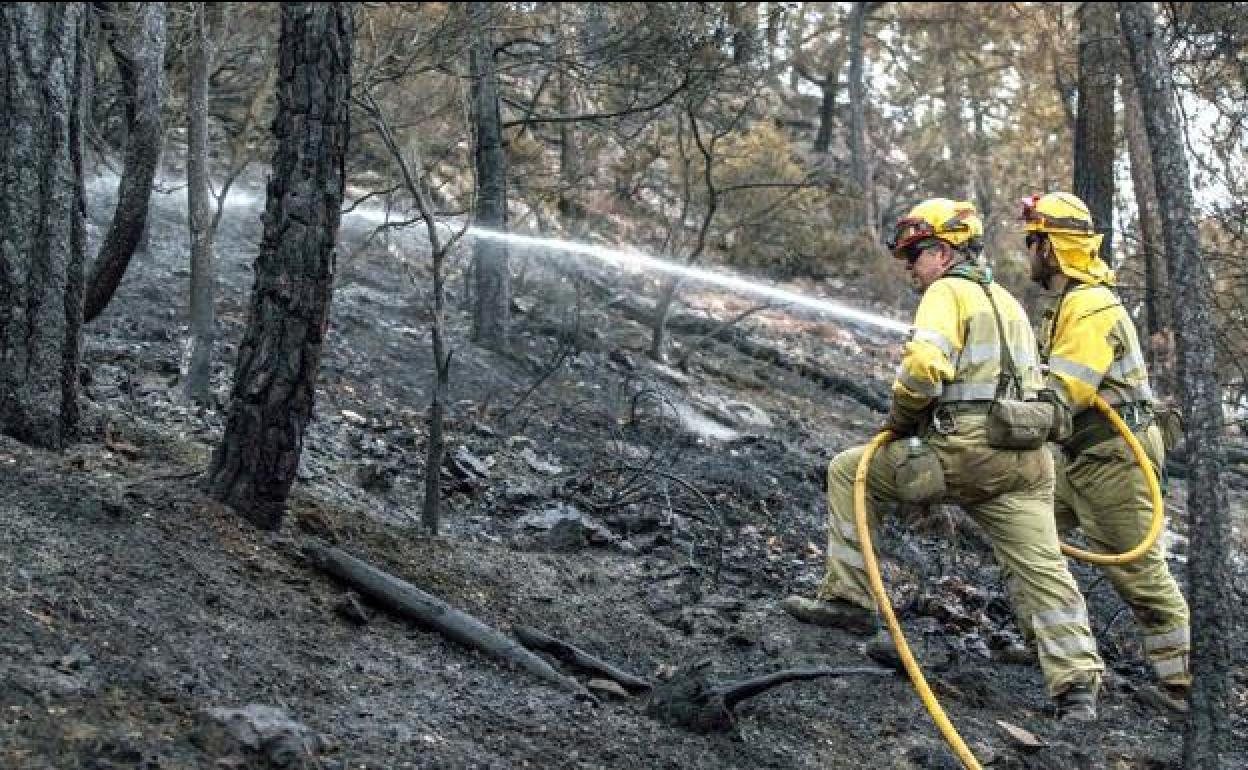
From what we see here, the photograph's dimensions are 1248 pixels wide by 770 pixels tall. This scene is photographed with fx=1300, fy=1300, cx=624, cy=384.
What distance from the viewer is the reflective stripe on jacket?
530 centimetres

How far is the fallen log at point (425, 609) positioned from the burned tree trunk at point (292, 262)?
15.9 inches

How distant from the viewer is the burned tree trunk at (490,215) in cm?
1132

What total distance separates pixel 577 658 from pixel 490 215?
281 inches

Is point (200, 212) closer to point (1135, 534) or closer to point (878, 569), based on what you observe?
point (878, 569)

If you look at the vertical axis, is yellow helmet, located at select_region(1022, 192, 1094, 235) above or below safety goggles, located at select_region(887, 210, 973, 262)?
above

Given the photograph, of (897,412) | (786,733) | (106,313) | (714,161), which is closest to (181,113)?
(106,313)

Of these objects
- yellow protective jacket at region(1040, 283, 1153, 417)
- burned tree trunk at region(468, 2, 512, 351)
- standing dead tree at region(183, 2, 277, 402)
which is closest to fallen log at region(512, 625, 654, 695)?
yellow protective jacket at region(1040, 283, 1153, 417)

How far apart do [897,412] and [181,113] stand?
247 inches

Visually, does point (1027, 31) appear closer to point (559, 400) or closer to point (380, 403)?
point (559, 400)

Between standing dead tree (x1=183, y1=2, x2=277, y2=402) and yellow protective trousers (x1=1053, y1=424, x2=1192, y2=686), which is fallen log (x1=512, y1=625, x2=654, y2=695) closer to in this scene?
yellow protective trousers (x1=1053, y1=424, x2=1192, y2=686)

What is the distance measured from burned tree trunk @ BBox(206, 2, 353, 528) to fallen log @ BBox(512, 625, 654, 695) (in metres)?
1.13

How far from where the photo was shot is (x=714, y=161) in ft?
53.2

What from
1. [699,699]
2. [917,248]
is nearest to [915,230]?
[917,248]

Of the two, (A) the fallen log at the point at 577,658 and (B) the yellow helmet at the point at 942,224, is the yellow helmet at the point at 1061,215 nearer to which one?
(B) the yellow helmet at the point at 942,224
